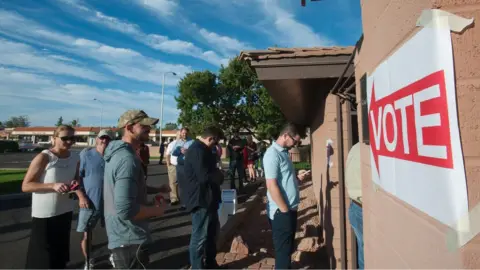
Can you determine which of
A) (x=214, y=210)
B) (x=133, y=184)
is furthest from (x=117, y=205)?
(x=214, y=210)

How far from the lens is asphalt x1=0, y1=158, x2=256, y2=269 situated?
4.14m

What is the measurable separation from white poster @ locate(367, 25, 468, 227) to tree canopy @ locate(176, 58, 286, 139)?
2397cm

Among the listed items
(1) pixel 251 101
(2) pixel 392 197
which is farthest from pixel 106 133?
(1) pixel 251 101

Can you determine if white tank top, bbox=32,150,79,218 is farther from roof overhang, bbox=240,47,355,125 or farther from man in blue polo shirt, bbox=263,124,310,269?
roof overhang, bbox=240,47,355,125

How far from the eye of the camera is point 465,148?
88 centimetres

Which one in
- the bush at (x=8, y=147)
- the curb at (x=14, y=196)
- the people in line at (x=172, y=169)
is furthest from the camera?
the bush at (x=8, y=147)

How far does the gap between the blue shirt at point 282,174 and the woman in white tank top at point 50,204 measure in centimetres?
201

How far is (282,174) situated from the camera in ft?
10.9

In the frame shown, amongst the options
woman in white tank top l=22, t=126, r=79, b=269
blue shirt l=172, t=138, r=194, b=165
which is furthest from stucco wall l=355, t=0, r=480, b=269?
blue shirt l=172, t=138, r=194, b=165

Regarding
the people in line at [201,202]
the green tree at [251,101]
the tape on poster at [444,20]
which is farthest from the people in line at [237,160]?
the green tree at [251,101]

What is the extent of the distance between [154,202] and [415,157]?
198 cm

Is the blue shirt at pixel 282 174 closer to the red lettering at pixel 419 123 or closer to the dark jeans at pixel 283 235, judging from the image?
the dark jeans at pixel 283 235

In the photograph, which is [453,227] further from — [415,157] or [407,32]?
[407,32]

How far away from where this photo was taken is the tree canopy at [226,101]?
25.9 m
